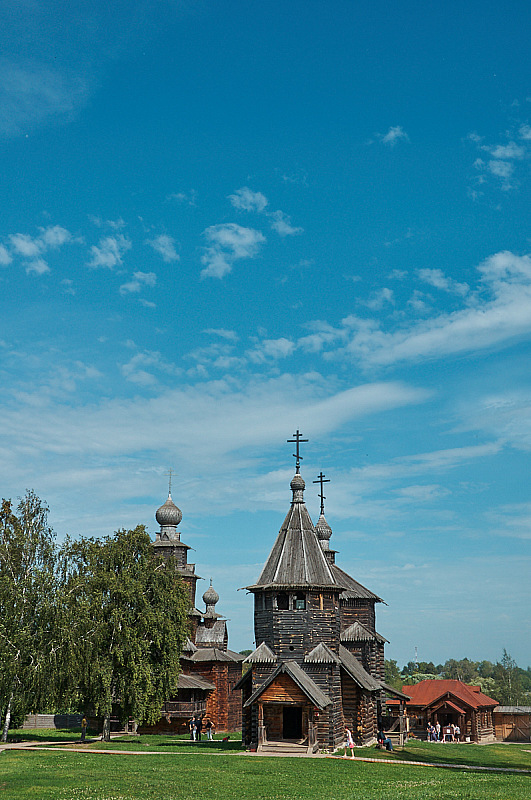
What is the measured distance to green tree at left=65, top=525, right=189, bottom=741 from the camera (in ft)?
115

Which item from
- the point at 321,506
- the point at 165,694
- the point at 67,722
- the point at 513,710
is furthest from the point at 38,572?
the point at 513,710

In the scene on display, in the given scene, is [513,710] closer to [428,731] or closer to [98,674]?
[428,731]

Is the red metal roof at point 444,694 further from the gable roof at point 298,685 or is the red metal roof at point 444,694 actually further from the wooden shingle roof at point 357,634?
the gable roof at point 298,685

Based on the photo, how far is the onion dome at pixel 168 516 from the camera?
60.7 metres

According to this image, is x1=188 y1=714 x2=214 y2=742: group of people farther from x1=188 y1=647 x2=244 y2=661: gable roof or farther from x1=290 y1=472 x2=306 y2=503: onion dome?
x1=290 y1=472 x2=306 y2=503: onion dome

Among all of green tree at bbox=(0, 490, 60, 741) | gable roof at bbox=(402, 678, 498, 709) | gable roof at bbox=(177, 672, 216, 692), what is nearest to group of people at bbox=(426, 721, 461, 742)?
gable roof at bbox=(402, 678, 498, 709)

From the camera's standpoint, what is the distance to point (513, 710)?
6012 centimetres

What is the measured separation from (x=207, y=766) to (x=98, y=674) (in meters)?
9.88

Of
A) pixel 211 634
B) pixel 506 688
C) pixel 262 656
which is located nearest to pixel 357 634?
pixel 262 656

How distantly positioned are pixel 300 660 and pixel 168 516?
27.4 metres

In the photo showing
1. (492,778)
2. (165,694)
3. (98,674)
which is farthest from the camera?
(165,694)

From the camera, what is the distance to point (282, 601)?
1435 inches

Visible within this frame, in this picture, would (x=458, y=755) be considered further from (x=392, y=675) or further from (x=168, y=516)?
(x=392, y=675)

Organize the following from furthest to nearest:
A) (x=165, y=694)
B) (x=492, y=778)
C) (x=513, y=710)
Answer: (x=513, y=710) → (x=165, y=694) → (x=492, y=778)
